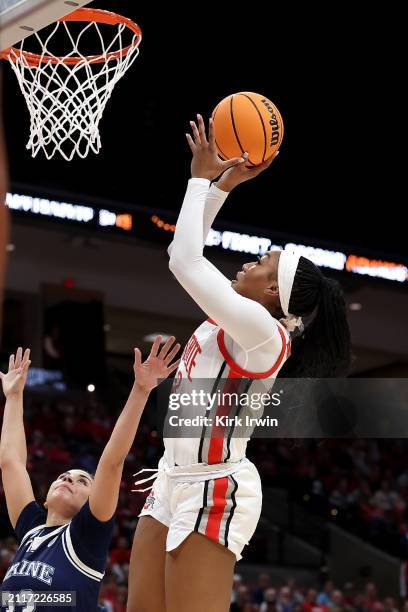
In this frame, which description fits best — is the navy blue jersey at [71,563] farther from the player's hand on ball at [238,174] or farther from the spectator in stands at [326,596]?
the spectator in stands at [326,596]

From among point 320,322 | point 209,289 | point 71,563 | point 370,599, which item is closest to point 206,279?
point 209,289

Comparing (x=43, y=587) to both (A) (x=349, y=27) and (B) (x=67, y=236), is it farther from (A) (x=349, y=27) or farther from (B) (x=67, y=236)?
(B) (x=67, y=236)

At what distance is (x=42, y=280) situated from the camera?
40.2ft

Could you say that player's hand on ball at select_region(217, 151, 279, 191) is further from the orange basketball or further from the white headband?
the white headband

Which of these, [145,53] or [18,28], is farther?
[145,53]

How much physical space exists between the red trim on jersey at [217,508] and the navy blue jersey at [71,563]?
43 centimetres

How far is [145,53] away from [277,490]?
17.1ft

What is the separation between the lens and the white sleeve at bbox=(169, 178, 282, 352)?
2.71 metres

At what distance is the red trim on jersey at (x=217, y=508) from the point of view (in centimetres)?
280

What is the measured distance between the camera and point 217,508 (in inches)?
112

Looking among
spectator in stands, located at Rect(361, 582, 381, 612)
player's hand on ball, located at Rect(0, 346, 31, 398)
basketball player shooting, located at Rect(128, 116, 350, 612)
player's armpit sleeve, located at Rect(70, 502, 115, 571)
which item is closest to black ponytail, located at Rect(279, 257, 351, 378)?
basketball player shooting, located at Rect(128, 116, 350, 612)

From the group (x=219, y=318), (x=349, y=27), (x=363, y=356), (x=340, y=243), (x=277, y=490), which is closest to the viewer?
(x=219, y=318)

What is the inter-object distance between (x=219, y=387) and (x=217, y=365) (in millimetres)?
64

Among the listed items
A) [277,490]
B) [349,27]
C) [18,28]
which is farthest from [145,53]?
[18,28]
